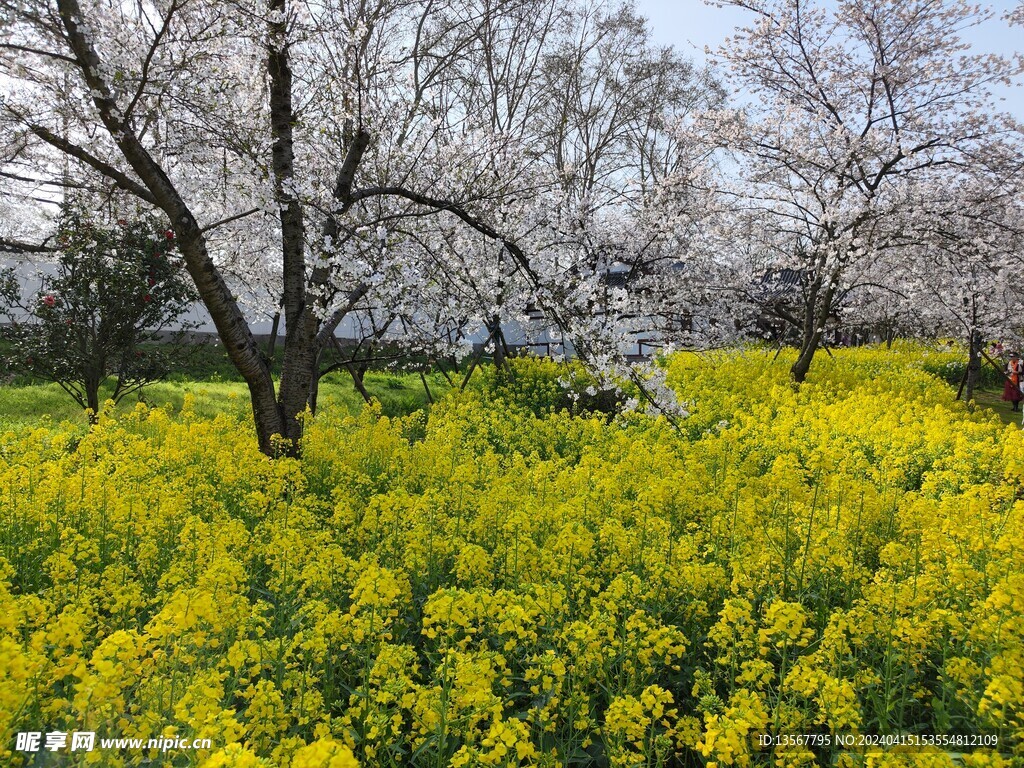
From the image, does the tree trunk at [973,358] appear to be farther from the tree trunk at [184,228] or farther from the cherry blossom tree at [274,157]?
the tree trunk at [184,228]

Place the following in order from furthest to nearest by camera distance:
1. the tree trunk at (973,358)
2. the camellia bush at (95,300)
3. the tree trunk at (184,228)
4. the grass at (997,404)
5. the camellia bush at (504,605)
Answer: the grass at (997,404), the tree trunk at (973,358), the camellia bush at (95,300), the tree trunk at (184,228), the camellia bush at (504,605)

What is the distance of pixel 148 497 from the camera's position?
16.3ft

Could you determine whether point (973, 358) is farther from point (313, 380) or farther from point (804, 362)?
point (313, 380)

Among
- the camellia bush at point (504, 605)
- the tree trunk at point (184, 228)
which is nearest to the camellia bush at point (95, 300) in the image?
the camellia bush at point (504, 605)

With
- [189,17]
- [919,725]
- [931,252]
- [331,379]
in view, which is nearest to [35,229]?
[331,379]

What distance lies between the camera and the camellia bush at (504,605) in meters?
2.46

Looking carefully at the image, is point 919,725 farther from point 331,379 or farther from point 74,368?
point 331,379

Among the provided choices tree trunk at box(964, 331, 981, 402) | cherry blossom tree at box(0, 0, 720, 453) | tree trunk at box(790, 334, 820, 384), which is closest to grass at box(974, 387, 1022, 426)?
tree trunk at box(964, 331, 981, 402)

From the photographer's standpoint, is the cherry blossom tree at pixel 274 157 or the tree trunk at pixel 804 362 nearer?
the cherry blossom tree at pixel 274 157

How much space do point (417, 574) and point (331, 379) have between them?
10.8 m

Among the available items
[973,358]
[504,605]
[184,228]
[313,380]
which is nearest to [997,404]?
[973,358]

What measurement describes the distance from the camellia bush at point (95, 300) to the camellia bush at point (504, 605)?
2.66 metres

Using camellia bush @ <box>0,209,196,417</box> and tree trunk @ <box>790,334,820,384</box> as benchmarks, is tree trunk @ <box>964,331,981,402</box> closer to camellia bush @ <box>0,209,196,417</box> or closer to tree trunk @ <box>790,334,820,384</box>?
tree trunk @ <box>790,334,820,384</box>

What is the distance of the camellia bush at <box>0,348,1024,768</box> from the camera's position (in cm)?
246
